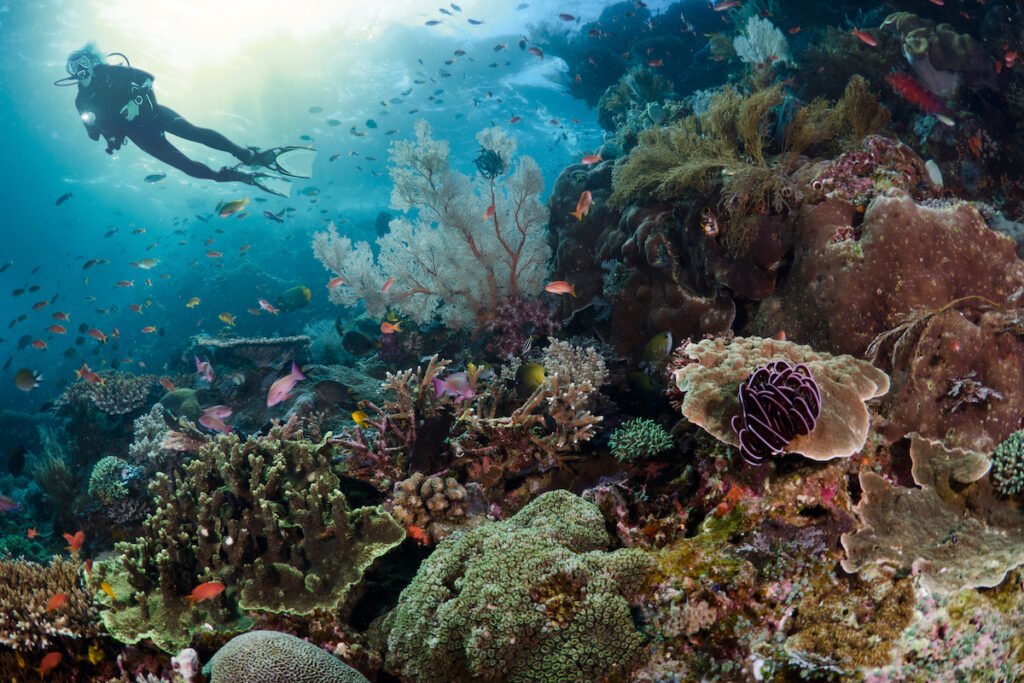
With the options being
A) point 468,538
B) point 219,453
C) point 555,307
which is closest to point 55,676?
point 219,453

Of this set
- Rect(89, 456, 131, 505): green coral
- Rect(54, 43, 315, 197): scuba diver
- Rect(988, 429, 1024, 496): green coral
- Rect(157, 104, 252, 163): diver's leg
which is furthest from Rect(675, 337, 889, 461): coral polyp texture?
Rect(157, 104, 252, 163): diver's leg

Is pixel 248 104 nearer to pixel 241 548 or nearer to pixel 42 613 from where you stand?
pixel 42 613

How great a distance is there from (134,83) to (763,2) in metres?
17.7

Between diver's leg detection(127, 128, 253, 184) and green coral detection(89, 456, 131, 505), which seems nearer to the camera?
green coral detection(89, 456, 131, 505)

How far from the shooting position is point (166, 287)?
1201 inches

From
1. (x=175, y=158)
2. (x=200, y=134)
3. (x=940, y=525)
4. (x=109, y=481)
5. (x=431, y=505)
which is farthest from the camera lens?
(x=175, y=158)

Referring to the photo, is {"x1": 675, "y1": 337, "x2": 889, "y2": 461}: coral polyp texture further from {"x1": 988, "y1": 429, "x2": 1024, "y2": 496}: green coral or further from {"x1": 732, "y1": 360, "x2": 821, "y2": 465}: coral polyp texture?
{"x1": 988, "y1": 429, "x2": 1024, "y2": 496}: green coral

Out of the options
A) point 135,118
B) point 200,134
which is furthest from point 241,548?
point 135,118

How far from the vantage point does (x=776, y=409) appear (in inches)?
97.9

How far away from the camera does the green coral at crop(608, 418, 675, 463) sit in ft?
12.2

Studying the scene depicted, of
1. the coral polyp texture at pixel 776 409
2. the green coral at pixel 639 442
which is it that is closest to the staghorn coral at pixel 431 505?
the green coral at pixel 639 442

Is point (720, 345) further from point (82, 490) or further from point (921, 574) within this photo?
point (82, 490)

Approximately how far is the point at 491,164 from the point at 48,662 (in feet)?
29.5

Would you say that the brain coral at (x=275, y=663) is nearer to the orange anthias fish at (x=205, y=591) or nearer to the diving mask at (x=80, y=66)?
the orange anthias fish at (x=205, y=591)
